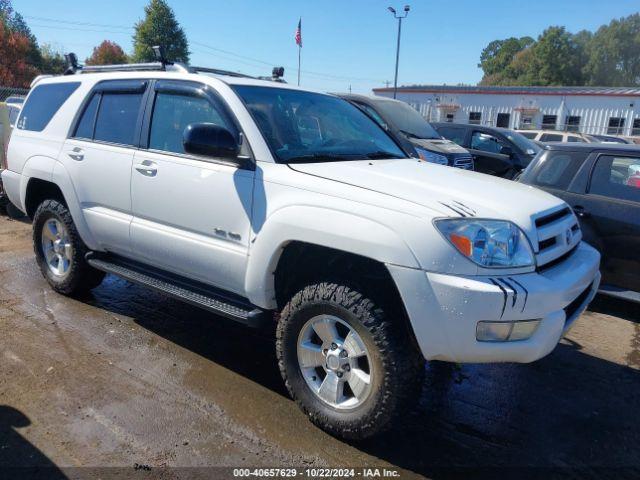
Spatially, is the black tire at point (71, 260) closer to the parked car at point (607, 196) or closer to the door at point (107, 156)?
the door at point (107, 156)

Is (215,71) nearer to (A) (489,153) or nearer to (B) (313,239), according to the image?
(B) (313,239)

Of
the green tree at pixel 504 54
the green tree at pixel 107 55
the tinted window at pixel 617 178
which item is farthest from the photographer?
the green tree at pixel 504 54

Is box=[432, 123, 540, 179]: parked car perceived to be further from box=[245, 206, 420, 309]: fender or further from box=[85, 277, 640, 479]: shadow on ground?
box=[245, 206, 420, 309]: fender

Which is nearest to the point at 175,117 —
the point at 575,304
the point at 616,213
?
the point at 575,304

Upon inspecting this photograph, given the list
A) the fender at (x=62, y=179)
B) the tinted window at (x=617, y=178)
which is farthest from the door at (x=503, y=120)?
the fender at (x=62, y=179)

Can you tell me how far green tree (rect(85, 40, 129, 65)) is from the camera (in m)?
61.8

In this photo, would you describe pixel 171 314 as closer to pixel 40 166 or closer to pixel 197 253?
pixel 197 253

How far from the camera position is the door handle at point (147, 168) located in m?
3.65

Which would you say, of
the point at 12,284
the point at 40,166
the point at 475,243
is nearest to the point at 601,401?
the point at 475,243

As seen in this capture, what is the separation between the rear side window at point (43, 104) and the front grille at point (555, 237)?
4.02m

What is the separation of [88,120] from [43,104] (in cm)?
86

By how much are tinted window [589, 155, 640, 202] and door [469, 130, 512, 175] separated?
17.5 feet

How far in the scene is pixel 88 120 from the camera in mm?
4371

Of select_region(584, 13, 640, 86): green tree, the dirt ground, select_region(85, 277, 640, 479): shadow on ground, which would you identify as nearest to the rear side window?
the dirt ground
